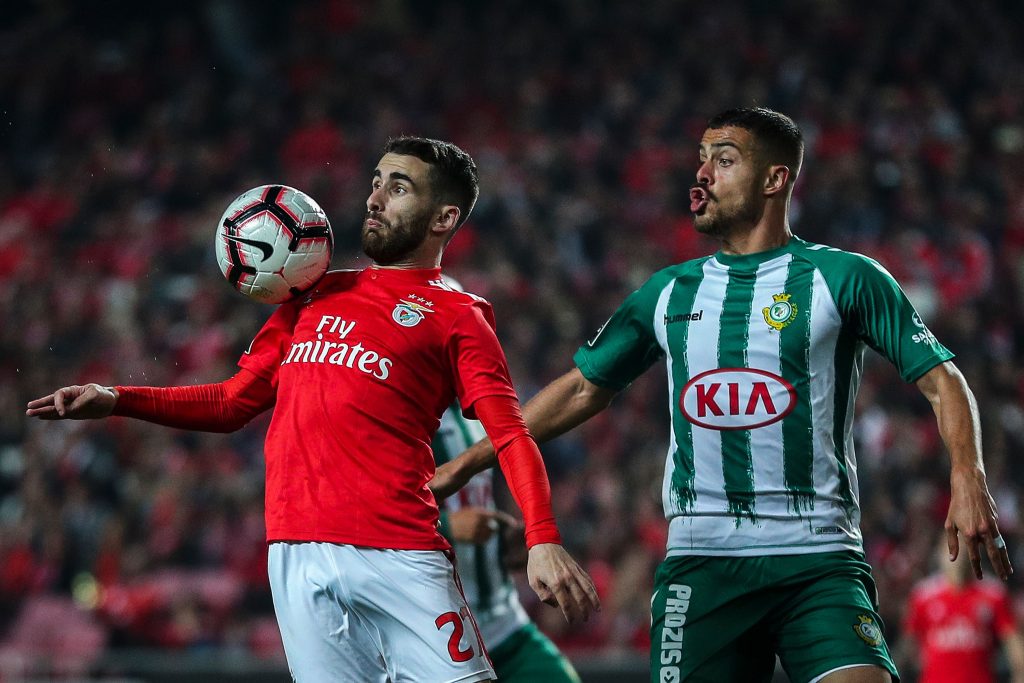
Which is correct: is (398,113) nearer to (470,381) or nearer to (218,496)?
(218,496)

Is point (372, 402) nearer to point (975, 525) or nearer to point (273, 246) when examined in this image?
point (273, 246)

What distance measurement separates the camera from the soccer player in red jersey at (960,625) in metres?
8.18

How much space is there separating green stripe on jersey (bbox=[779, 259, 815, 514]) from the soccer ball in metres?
1.36

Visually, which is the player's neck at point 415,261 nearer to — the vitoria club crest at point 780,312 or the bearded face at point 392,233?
the bearded face at point 392,233

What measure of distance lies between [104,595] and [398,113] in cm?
641

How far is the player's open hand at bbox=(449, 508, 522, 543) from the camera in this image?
4.68 metres

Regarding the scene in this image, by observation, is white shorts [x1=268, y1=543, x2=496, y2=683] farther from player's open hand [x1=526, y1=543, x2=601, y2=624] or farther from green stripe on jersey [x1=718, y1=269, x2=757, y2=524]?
green stripe on jersey [x1=718, y1=269, x2=757, y2=524]

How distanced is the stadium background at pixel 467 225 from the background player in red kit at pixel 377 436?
5163mm

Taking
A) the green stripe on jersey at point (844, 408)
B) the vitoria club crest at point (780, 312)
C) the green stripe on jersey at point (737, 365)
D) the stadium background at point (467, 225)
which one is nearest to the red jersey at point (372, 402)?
the green stripe on jersey at point (737, 365)

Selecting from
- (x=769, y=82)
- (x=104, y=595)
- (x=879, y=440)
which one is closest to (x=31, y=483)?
(x=104, y=595)

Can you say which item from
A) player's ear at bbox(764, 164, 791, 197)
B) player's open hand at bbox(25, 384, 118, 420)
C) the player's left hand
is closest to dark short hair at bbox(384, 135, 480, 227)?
player's ear at bbox(764, 164, 791, 197)

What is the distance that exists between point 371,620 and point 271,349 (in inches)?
34.5

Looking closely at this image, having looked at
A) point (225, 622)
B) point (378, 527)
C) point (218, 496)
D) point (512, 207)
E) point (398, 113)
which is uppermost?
point (398, 113)

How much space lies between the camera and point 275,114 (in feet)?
48.0
